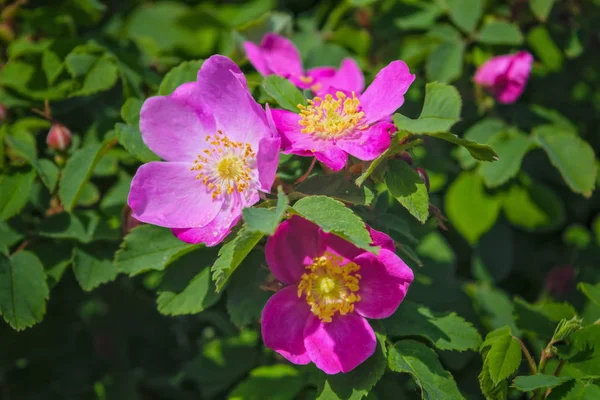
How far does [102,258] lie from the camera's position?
61.9 inches

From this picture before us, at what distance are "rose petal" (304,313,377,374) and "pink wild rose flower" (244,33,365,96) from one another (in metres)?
0.58

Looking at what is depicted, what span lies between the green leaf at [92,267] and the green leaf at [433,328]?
0.71 m

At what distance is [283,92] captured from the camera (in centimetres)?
136

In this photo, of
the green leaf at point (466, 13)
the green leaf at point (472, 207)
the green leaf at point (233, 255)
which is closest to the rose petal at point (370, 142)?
the green leaf at point (233, 255)

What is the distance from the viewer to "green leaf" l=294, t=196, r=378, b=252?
3.49 ft

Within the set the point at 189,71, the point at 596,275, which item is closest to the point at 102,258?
the point at 189,71

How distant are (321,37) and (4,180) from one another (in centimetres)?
117

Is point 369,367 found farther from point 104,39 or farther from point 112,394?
point 104,39

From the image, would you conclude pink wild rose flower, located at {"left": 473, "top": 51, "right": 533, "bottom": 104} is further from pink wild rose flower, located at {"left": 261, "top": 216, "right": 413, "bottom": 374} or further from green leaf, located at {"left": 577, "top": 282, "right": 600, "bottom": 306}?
pink wild rose flower, located at {"left": 261, "top": 216, "right": 413, "bottom": 374}

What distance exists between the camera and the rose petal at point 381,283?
1.21 metres

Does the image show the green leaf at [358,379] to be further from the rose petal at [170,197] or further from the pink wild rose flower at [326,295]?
the rose petal at [170,197]

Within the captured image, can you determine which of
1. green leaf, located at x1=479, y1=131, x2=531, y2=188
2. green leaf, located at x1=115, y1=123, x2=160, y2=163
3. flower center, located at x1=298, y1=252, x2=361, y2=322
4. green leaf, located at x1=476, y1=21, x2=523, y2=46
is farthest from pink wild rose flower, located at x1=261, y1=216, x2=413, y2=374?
green leaf, located at x1=476, y1=21, x2=523, y2=46

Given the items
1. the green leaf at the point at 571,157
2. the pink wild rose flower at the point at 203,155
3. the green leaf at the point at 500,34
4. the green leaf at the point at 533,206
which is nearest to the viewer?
the pink wild rose flower at the point at 203,155

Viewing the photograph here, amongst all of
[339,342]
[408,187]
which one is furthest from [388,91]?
[339,342]
